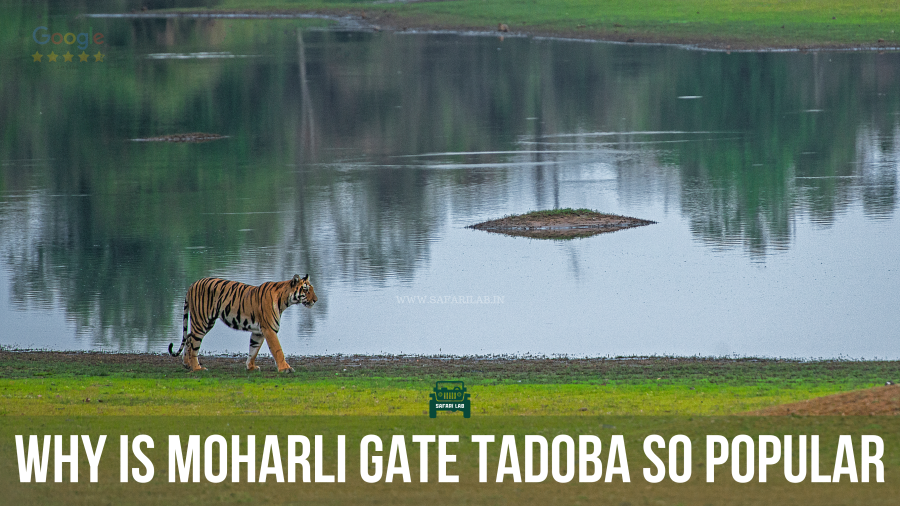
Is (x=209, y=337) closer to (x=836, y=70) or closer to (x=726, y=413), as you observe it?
(x=726, y=413)

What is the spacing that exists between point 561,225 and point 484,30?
72.0 m

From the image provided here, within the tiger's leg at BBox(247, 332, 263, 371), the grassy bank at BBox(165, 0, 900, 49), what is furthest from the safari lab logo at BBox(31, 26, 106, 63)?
the tiger's leg at BBox(247, 332, 263, 371)

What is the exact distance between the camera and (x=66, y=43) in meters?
128

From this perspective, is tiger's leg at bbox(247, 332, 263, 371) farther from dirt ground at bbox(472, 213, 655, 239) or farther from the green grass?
the green grass

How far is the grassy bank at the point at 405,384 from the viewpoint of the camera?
1789cm

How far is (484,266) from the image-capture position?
37594 mm

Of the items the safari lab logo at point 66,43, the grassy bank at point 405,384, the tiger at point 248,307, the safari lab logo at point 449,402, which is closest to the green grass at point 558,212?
the grassy bank at point 405,384

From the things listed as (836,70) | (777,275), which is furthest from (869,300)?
(836,70)

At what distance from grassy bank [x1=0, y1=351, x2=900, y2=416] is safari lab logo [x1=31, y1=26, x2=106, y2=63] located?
310 feet

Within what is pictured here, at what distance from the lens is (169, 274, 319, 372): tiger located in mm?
22297

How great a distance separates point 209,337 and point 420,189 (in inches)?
950

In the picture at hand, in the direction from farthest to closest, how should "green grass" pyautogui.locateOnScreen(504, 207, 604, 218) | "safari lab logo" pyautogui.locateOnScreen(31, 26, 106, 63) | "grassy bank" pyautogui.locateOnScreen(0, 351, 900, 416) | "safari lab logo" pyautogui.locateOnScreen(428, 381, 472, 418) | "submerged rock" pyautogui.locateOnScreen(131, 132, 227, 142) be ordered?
"safari lab logo" pyautogui.locateOnScreen(31, 26, 106, 63)
"submerged rock" pyautogui.locateOnScreen(131, 132, 227, 142)
"green grass" pyautogui.locateOnScreen(504, 207, 604, 218)
"grassy bank" pyautogui.locateOnScreen(0, 351, 900, 416)
"safari lab logo" pyautogui.locateOnScreen(428, 381, 472, 418)

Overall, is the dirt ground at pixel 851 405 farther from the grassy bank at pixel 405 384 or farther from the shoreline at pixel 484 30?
the shoreline at pixel 484 30

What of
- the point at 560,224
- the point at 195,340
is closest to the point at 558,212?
the point at 560,224
